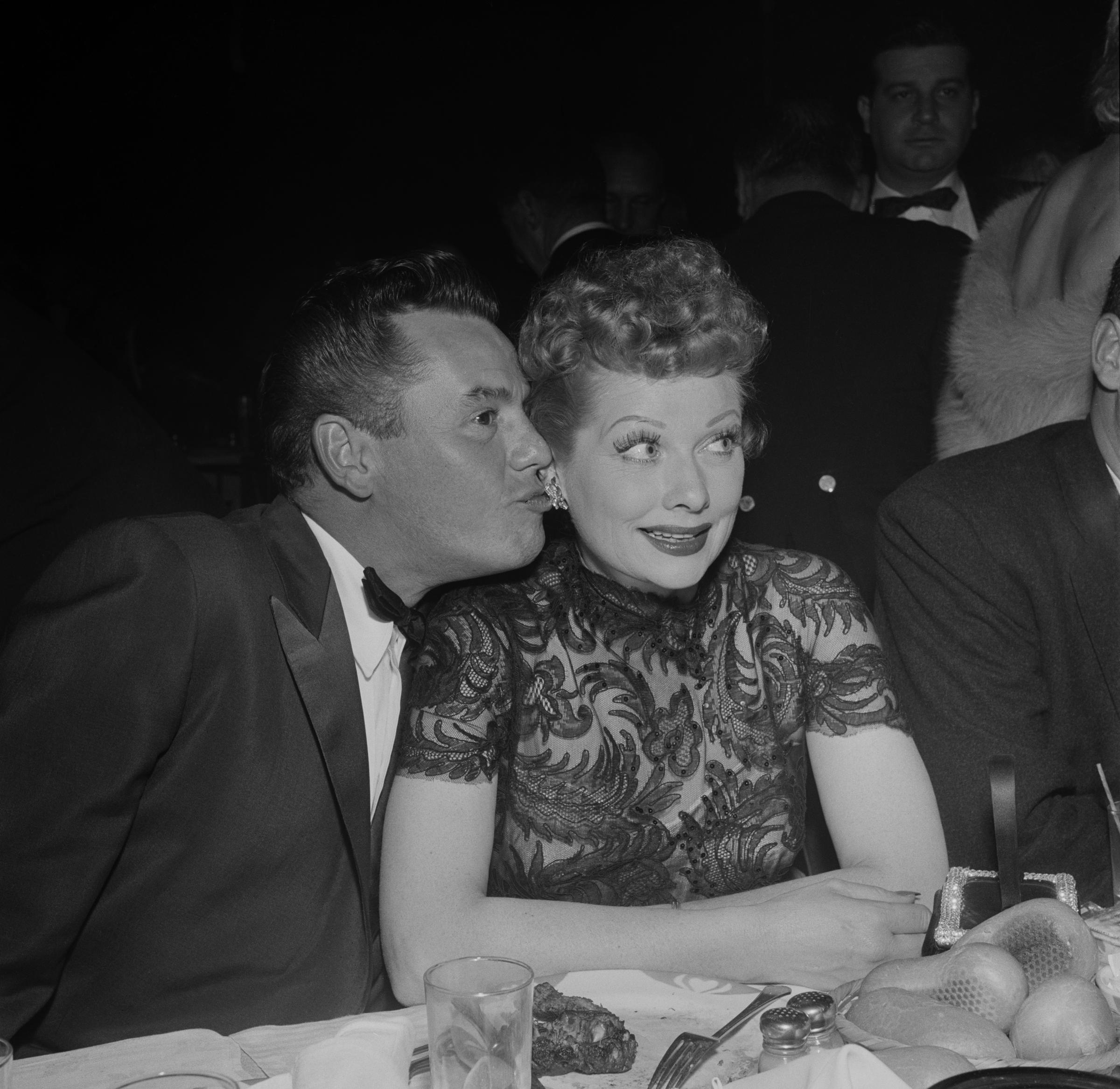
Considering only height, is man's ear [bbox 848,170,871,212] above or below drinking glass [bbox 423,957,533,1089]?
above

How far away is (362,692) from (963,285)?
156cm

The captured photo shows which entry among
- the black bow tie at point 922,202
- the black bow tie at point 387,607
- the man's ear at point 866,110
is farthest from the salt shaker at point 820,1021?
the man's ear at point 866,110

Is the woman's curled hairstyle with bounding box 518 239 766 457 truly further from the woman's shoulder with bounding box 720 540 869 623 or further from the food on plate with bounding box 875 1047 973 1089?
the food on plate with bounding box 875 1047 973 1089

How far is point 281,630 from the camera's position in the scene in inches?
69.4

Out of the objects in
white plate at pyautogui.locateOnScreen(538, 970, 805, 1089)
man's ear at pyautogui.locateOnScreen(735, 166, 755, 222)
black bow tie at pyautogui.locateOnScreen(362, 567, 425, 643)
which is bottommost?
white plate at pyautogui.locateOnScreen(538, 970, 805, 1089)

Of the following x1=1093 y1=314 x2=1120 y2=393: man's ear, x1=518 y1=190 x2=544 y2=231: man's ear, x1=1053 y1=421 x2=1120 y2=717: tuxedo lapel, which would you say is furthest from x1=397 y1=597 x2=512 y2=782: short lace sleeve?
x1=518 y1=190 x2=544 y2=231: man's ear

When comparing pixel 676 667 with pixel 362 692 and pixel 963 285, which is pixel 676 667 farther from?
pixel 963 285

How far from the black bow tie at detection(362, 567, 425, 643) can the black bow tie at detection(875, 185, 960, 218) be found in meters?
2.65

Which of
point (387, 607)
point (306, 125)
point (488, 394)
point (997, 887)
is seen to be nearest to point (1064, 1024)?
point (997, 887)

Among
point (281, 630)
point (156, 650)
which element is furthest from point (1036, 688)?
point (156, 650)

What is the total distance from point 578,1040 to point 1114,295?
165 centimetres

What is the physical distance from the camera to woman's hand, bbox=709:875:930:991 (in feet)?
5.31

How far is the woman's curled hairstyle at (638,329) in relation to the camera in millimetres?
1995

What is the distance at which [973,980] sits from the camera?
46.1 inches
